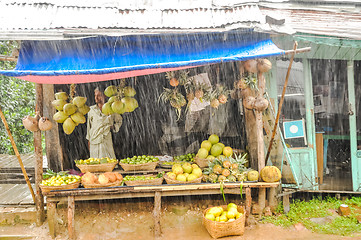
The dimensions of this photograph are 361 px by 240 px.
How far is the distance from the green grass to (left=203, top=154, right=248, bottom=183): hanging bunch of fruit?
1014 mm

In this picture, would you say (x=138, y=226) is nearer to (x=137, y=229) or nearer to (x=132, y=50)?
(x=137, y=229)

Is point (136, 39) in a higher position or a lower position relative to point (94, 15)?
lower

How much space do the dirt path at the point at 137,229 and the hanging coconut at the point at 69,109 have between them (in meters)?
2.05

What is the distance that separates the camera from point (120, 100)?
6332mm

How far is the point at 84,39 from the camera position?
5367 millimetres

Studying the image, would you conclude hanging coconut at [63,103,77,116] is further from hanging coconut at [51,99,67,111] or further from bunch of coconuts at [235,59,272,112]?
bunch of coconuts at [235,59,272,112]

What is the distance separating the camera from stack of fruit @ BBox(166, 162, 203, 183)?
562cm

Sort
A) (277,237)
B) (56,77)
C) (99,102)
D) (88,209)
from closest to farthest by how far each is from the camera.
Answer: (56,77), (277,237), (88,209), (99,102)

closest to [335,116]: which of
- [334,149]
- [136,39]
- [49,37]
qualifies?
[334,149]

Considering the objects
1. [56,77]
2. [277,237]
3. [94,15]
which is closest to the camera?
[56,77]

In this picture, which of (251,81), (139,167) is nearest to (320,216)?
(251,81)

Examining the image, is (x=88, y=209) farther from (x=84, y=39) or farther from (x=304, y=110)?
(x=304, y=110)

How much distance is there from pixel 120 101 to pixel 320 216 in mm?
4787

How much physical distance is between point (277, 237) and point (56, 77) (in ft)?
15.6
